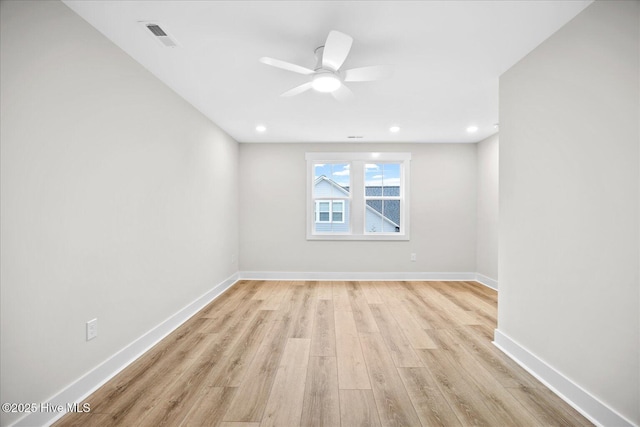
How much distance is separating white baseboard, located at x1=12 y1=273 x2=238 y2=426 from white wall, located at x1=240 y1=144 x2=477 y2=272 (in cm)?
201

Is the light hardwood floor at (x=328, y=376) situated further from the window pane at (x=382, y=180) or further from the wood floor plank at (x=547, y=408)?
the window pane at (x=382, y=180)

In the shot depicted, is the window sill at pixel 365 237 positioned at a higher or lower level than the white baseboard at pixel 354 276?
higher

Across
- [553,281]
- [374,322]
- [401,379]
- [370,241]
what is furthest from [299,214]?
[553,281]

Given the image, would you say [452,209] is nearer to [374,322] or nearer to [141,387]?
[374,322]

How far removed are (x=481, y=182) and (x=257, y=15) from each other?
4.58m

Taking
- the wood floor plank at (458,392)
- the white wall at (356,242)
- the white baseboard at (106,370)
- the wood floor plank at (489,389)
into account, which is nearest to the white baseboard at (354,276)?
the white wall at (356,242)

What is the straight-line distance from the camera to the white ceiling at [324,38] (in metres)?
1.77

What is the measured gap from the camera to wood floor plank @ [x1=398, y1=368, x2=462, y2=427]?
5.57 ft

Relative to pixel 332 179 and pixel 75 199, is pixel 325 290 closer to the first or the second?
pixel 332 179

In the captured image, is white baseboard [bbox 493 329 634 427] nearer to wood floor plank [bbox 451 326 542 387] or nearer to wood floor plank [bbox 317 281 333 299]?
wood floor plank [bbox 451 326 542 387]

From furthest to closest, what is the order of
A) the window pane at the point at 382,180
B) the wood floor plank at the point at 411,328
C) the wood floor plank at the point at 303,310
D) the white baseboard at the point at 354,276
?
the window pane at the point at 382,180, the white baseboard at the point at 354,276, the wood floor plank at the point at 303,310, the wood floor plank at the point at 411,328

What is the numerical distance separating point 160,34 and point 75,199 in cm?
125

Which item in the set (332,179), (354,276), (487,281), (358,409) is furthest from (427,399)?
(332,179)

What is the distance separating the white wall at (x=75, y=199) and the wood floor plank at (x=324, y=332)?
1.50 meters
